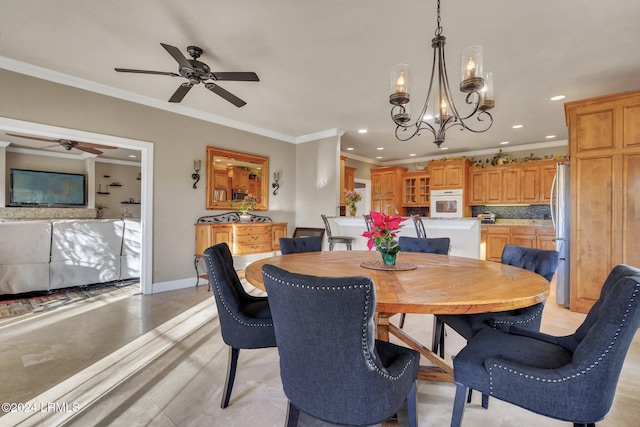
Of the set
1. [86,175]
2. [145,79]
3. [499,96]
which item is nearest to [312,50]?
[145,79]

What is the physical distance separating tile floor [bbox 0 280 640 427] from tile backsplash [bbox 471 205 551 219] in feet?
13.0

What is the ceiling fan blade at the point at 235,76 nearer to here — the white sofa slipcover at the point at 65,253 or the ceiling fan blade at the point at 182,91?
the ceiling fan blade at the point at 182,91

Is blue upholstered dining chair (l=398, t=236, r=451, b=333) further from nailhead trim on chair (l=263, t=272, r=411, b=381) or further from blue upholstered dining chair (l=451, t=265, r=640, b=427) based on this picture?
nailhead trim on chair (l=263, t=272, r=411, b=381)

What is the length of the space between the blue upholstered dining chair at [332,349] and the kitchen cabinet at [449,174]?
635 cm

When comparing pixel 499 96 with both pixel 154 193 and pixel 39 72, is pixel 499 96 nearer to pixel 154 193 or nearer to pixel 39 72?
pixel 154 193

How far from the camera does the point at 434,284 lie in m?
1.42

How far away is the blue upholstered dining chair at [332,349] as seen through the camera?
0.92 meters

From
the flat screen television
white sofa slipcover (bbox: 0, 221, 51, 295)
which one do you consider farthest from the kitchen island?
the flat screen television

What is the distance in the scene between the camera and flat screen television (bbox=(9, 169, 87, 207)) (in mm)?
6430

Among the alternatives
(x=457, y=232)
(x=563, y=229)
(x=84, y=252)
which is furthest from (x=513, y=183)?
(x=84, y=252)

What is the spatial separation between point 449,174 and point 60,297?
23.4 feet

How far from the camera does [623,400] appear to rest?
5.76 feet

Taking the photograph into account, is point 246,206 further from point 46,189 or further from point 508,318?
point 46,189

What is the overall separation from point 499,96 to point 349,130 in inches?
91.0
